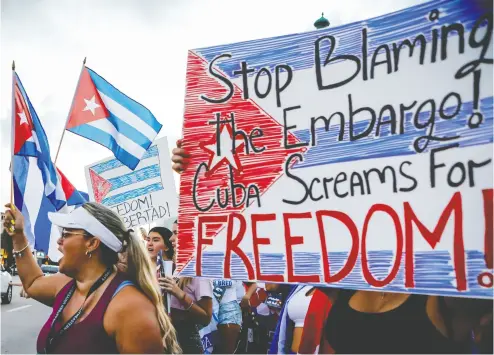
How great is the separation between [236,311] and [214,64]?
3.47 m

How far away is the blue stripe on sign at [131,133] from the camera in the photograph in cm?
421

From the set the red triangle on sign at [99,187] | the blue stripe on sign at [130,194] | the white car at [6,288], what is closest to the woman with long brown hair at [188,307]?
the blue stripe on sign at [130,194]

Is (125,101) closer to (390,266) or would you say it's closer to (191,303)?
(191,303)

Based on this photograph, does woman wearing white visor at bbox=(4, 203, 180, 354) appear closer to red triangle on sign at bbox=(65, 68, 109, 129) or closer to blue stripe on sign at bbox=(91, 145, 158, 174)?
red triangle on sign at bbox=(65, 68, 109, 129)

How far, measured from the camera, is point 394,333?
1.92 metres

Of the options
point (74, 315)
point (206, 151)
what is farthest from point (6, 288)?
point (206, 151)

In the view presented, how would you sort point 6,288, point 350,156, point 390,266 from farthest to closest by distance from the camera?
1. point 6,288
2. point 350,156
3. point 390,266

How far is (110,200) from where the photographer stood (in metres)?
5.86

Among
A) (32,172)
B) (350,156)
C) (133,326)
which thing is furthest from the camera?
(32,172)

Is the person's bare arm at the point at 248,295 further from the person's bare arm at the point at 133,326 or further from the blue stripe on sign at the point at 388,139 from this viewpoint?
the blue stripe on sign at the point at 388,139

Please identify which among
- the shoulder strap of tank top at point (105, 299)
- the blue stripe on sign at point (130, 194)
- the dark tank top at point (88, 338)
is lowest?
the dark tank top at point (88, 338)

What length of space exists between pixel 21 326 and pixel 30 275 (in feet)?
24.2

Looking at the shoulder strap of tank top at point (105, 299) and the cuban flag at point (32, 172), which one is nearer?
the shoulder strap of tank top at point (105, 299)

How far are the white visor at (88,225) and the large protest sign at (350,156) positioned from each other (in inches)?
21.4
